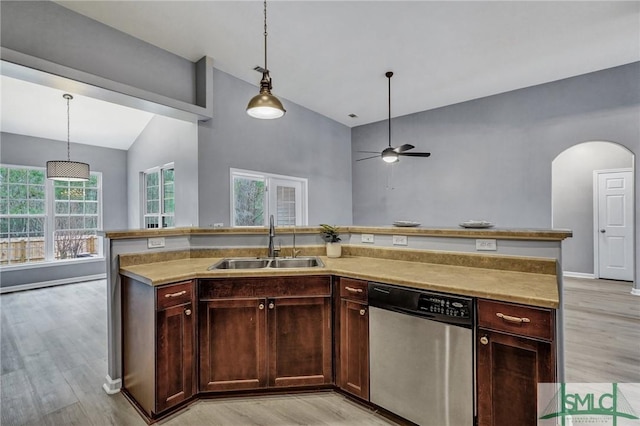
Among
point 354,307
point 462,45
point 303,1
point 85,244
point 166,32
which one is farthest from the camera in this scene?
point 85,244

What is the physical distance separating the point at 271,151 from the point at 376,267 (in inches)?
135

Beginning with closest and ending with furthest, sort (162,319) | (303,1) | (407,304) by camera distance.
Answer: (407,304)
(162,319)
(303,1)

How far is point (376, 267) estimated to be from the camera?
A: 87.1 inches

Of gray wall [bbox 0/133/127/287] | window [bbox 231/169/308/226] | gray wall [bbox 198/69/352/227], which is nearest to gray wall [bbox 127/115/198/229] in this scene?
gray wall [bbox 198/69/352/227]

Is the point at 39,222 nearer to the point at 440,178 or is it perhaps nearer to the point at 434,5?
the point at 434,5

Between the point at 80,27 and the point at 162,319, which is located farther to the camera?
the point at 80,27

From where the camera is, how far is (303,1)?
278 centimetres

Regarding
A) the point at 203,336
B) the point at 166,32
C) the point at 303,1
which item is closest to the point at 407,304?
the point at 203,336

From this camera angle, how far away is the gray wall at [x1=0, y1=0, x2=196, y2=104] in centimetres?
251

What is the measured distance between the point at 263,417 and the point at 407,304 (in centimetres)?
124

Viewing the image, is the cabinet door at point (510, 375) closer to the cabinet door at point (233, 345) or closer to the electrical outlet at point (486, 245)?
the electrical outlet at point (486, 245)

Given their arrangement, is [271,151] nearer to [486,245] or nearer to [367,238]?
[367,238]

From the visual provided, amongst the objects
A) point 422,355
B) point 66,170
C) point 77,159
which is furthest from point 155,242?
point 77,159

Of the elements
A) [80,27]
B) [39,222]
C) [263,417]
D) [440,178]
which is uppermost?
[80,27]
